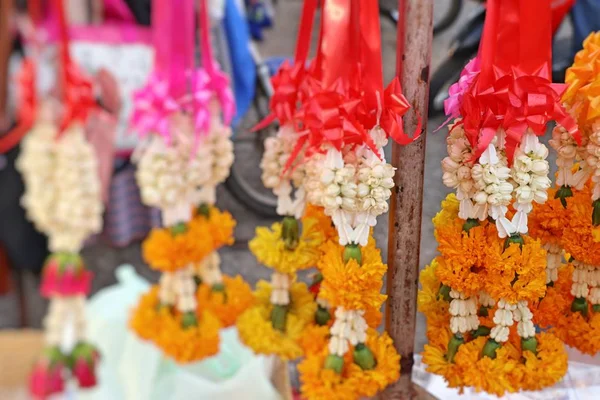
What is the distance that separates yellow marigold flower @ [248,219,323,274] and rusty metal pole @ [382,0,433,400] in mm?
83

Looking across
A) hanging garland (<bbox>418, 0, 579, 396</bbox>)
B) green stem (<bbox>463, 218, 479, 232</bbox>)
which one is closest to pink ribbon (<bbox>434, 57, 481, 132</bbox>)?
hanging garland (<bbox>418, 0, 579, 396</bbox>)

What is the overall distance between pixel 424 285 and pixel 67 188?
40 centimetres

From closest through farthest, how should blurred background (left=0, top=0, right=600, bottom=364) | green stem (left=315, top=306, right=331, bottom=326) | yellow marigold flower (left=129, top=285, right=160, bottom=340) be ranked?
blurred background (left=0, top=0, right=600, bottom=364)
yellow marigold flower (left=129, top=285, right=160, bottom=340)
green stem (left=315, top=306, right=331, bottom=326)

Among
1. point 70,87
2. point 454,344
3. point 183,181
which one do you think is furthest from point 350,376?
point 70,87

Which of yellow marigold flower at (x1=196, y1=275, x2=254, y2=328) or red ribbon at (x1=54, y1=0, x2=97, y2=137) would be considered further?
yellow marigold flower at (x1=196, y1=275, x2=254, y2=328)

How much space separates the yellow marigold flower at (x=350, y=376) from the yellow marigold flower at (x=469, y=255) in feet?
0.31

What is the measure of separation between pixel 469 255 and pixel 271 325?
0.21 meters

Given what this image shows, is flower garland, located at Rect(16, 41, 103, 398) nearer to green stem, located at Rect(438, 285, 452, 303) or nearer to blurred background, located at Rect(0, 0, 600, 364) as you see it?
blurred background, located at Rect(0, 0, 600, 364)

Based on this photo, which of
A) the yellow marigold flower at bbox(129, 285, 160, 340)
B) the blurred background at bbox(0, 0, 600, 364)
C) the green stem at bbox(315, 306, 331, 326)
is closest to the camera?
the blurred background at bbox(0, 0, 600, 364)

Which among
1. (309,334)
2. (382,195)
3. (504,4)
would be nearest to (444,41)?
(504,4)

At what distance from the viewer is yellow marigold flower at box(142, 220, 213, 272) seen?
52cm

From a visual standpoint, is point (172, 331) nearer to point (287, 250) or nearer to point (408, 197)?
point (287, 250)

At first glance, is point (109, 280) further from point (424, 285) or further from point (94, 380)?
point (424, 285)

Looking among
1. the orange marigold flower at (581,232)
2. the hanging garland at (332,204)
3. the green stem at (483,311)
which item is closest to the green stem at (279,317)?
the hanging garland at (332,204)
